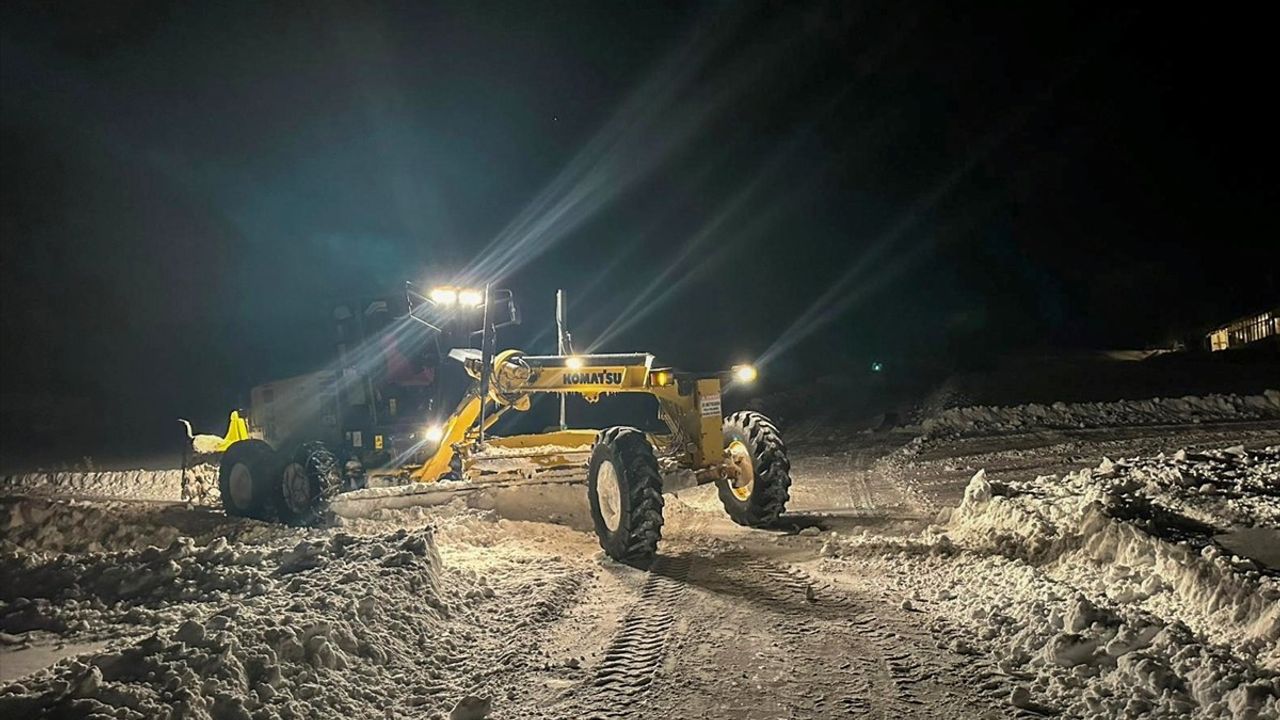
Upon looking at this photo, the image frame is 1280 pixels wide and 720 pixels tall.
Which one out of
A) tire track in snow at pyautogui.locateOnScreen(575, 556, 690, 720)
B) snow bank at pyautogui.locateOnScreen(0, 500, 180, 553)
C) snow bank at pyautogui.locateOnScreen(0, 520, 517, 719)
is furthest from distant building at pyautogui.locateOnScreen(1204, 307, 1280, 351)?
snow bank at pyautogui.locateOnScreen(0, 520, 517, 719)

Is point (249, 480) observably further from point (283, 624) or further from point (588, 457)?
point (283, 624)

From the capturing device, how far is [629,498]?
8539 mm

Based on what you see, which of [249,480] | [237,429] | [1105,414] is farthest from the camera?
[1105,414]

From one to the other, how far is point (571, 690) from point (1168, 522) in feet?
17.9

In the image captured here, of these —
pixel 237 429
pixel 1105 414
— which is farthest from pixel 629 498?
pixel 1105 414

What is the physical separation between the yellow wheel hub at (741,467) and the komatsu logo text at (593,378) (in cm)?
158

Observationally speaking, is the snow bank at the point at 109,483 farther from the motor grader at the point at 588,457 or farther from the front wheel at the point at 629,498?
the front wheel at the point at 629,498

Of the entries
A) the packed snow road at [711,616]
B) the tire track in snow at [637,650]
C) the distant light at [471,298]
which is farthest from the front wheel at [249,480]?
the tire track in snow at [637,650]

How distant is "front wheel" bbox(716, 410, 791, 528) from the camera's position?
394 inches

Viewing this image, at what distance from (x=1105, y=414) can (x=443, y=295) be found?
17771mm

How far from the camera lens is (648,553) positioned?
8.70 meters

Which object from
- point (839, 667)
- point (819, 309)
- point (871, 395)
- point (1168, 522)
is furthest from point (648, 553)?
point (819, 309)

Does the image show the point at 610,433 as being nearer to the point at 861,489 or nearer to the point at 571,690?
the point at 571,690

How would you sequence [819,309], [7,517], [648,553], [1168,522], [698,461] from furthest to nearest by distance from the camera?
1. [819,309]
2. [7,517]
3. [698,461]
4. [648,553]
5. [1168,522]
